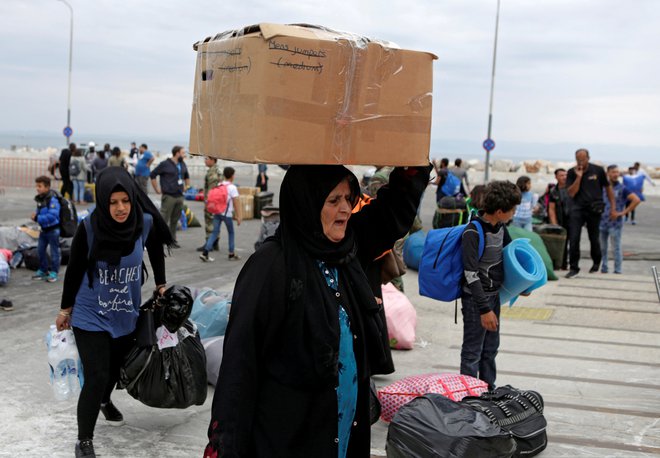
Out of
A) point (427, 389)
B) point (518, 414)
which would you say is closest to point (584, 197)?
point (427, 389)

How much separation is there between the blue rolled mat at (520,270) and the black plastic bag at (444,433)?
1148 millimetres

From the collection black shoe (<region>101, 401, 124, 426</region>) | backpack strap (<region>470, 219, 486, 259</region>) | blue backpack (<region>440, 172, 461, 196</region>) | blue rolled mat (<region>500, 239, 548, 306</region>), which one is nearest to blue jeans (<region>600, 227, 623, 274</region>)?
blue backpack (<region>440, 172, 461, 196</region>)

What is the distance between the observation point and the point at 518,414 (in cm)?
519

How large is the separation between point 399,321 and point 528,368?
1.28 meters

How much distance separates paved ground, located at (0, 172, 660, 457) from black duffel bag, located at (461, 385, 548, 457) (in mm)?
266

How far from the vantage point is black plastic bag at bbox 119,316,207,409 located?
5.11m

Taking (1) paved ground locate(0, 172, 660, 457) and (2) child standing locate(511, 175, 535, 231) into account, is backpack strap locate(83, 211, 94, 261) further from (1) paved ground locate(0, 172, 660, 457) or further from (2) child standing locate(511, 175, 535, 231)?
(2) child standing locate(511, 175, 535, 231)

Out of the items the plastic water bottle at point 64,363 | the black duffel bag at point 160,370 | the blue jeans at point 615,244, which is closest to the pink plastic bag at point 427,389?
the black duffel bag at point 160,370

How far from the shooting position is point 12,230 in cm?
1243

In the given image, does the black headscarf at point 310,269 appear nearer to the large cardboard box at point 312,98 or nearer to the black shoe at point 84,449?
the large cardboard box at point 312,98

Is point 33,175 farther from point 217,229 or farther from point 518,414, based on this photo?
point 518,414

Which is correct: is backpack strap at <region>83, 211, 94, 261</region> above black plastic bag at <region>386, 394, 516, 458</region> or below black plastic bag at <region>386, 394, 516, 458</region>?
above

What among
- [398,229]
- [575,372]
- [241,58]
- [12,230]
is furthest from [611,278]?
[241,58]

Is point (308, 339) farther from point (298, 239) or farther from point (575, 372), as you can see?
point (575, 372)
